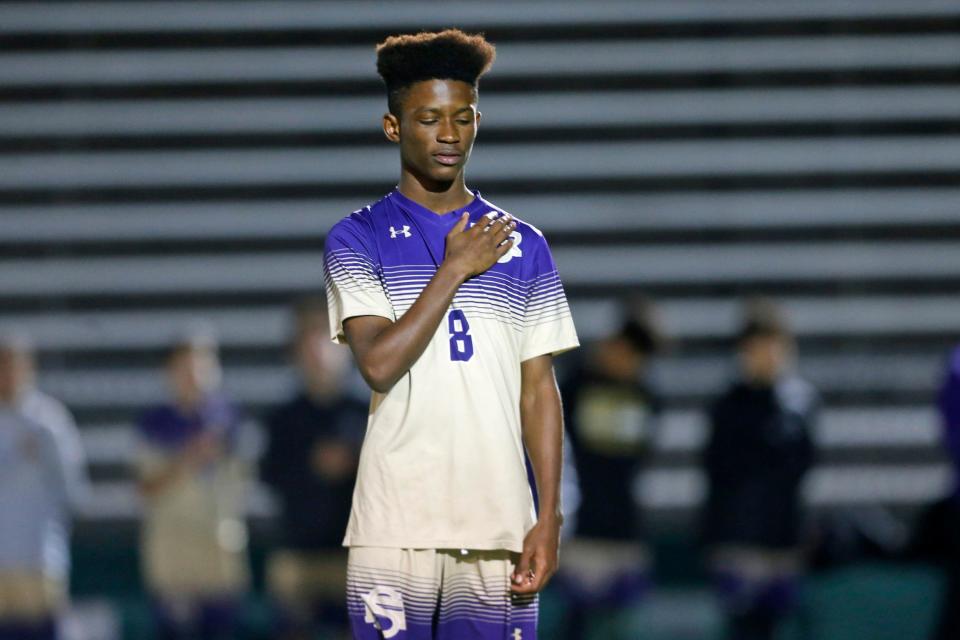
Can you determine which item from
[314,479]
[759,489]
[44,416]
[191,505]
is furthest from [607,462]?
[44,416]

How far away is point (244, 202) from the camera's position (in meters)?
9.27

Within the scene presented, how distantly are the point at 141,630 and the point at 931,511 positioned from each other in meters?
3.81

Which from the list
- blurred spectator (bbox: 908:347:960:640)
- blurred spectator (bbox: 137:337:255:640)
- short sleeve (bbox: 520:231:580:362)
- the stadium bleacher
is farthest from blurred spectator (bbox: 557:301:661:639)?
short sleeve (bbox: 520:231:580:362)

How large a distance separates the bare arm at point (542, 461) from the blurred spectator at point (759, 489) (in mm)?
4040

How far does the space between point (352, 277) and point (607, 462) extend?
4.30m

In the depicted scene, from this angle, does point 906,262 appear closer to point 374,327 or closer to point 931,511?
point 931,511

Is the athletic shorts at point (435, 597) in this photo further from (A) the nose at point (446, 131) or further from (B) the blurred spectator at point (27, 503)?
(B) the blurred spectator at point (27, 503)

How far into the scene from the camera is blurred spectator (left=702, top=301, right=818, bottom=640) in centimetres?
690

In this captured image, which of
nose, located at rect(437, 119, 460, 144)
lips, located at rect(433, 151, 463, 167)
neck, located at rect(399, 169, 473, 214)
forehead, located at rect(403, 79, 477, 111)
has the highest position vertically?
forehead, located at rect(403, 79, 477, 111)

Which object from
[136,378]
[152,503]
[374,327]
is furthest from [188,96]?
[374,327]

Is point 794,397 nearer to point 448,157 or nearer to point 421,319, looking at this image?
point 448,157

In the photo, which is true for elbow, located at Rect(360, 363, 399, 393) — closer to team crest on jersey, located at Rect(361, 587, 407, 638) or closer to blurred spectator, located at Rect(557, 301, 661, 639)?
team crest on jersey, located at Rect(361, 587, 407, 638)

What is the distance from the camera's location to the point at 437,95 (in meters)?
2.86

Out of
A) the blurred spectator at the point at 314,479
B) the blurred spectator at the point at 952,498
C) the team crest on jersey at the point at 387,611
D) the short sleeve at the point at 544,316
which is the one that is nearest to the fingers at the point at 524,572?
the team crest on jersey at the point at 387,611
